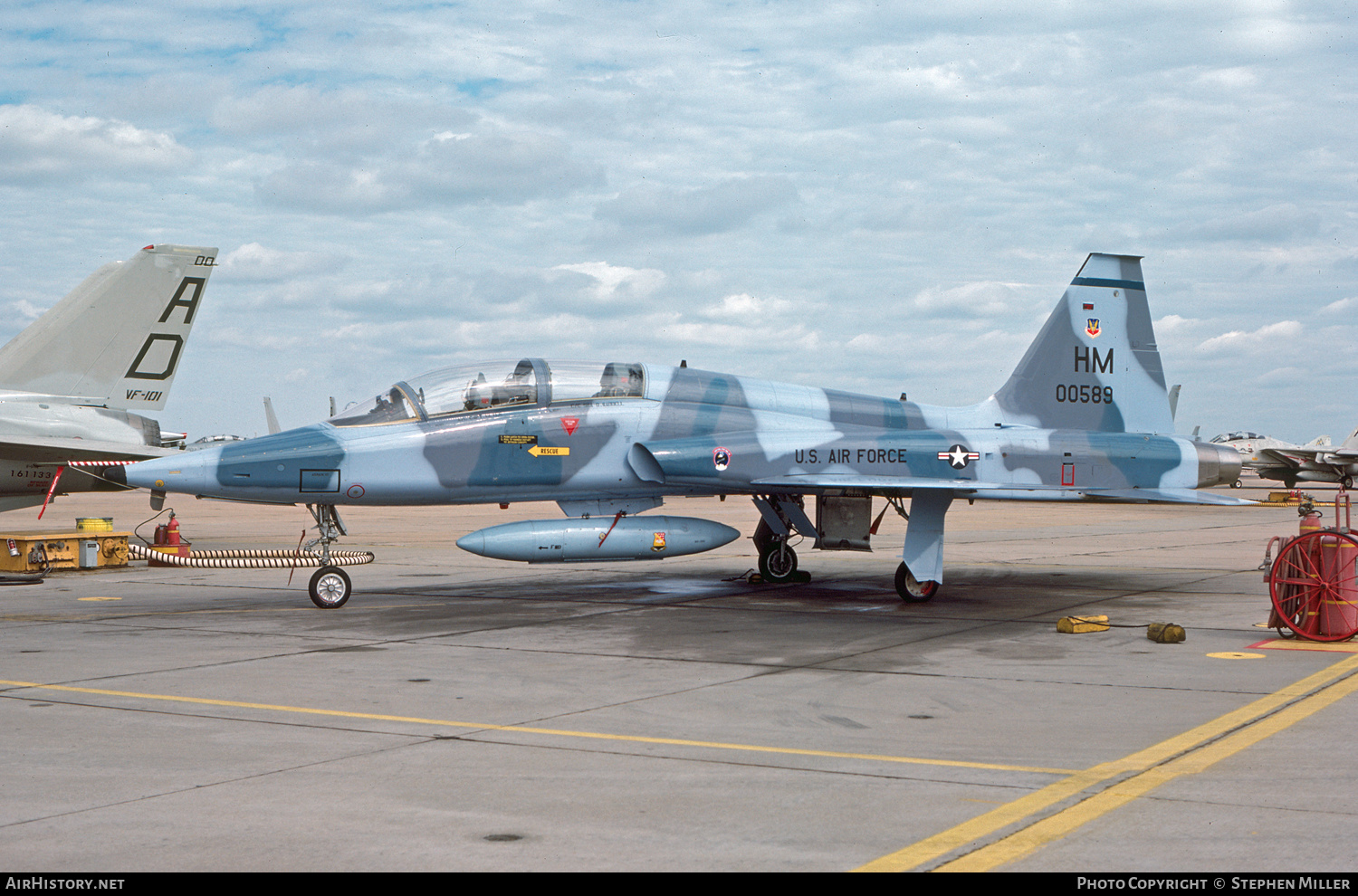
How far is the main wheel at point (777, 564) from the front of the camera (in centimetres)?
1633

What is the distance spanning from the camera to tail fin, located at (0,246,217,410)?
20219 mm

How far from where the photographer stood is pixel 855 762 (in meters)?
6.15

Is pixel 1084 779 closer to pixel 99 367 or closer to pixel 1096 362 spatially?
pixel 1096 362

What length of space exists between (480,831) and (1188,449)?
12.3 meters

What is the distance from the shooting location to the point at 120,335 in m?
20.6

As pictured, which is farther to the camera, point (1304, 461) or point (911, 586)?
point (1304, 461)

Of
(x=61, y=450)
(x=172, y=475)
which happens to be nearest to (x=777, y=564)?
(x=172, y=475)

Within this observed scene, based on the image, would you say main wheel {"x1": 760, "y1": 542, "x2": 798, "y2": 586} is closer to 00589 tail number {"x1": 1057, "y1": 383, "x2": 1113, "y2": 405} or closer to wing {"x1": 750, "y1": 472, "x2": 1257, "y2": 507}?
wing {"x1": 750, "y1": 472, "x2": 1257, "y2": 507}

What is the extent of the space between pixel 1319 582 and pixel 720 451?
6143 millimetres

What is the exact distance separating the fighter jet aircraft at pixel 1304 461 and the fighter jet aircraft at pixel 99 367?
4483cm

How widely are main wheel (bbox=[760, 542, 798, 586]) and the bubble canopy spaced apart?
12.4ft

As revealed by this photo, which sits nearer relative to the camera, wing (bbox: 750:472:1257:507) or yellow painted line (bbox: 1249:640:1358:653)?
yellow painted line (bbox: 1249:640:1358:653)

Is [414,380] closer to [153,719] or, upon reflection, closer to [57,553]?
[153,719]

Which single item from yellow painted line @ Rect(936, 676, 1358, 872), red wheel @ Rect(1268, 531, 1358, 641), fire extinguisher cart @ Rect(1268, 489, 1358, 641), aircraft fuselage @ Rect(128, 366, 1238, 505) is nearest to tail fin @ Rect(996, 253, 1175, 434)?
aircraft fuselage @ Rect(128, 366, 1238, 505)
